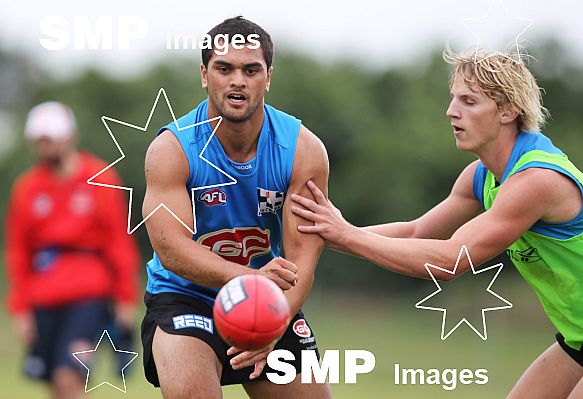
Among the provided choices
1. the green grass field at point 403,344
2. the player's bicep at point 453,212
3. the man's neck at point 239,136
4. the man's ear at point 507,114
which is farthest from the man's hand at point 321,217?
the green grass field at point 403,344

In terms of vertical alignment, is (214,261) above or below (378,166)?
above

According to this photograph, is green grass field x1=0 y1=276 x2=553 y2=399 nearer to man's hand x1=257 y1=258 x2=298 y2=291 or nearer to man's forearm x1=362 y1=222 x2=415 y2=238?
man's forearm x1=362 y1=222 x2=415 y2=238

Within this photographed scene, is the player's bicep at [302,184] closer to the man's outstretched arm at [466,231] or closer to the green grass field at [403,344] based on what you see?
the man's outstretched arm at [466,231]

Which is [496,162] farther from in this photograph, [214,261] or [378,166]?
[378,166]

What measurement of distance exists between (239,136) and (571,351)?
231 cm

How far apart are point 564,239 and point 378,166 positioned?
25.2 m

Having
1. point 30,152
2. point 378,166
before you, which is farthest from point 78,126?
point 378,166

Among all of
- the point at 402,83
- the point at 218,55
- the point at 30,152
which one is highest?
the point at 218,55

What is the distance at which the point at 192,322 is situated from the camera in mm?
5895

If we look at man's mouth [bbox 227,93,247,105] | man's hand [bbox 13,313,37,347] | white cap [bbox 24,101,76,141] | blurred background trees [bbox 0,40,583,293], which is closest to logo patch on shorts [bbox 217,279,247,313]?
man's mouth [bbox 227,93,247,105]

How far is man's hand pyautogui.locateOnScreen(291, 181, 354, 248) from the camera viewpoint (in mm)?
5977

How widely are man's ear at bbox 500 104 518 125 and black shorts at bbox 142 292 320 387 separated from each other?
5.61 feet

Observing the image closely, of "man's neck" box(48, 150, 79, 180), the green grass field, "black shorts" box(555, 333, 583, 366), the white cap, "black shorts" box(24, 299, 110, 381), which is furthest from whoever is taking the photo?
the green grass field

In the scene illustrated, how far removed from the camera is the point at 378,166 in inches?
1219
